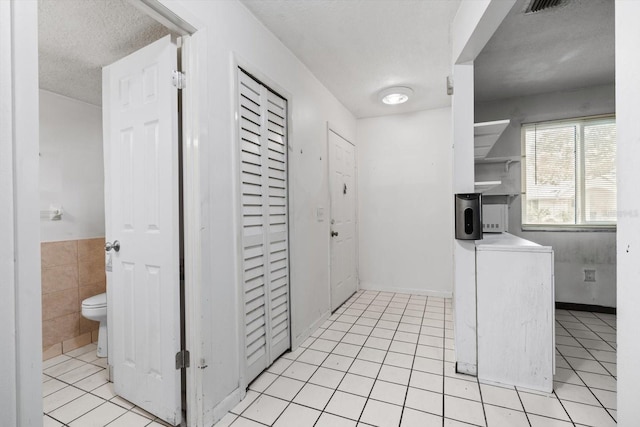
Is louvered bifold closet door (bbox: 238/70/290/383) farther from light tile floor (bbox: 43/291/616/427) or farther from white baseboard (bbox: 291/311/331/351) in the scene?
light tile floor (bbox: 43/291/616/427)

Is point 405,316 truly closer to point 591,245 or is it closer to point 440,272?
point 440,272

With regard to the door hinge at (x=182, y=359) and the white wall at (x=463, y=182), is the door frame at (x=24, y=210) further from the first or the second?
the white wall at (x=463, y=182)

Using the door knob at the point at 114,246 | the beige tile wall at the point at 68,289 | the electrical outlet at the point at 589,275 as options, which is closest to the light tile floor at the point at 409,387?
the electrical outlet at the point at 589,275

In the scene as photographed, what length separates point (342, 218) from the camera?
351 centimetres

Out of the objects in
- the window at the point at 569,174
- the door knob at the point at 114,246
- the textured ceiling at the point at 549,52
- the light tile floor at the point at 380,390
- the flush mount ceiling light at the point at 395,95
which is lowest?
the light tile floor at the point at 380,390

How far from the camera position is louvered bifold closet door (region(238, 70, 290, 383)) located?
73.2 inches

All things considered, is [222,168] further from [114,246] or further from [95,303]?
[95,303]

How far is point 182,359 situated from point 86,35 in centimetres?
202

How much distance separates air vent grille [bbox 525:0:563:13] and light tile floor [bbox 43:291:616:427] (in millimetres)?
2342

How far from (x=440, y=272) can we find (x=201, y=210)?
10.2 feet

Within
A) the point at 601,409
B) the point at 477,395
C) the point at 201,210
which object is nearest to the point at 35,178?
the point at 201,210

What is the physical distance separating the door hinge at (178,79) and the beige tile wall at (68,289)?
1.92 m

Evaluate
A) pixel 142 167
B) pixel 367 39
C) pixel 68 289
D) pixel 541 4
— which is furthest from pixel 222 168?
pixel 541 4

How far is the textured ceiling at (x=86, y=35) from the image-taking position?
5.41 ft
